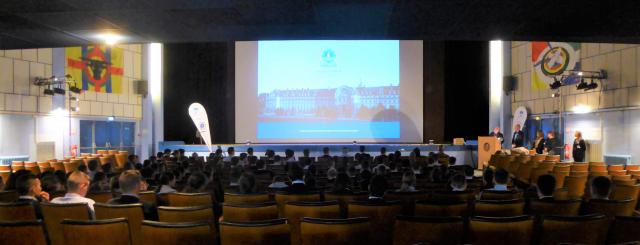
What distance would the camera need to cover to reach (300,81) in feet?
59.0

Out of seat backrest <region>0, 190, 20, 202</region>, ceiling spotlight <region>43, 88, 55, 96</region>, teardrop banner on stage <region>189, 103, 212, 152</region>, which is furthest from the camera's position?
teardrop banner on stage <region>189, 103, 212, 152</region>

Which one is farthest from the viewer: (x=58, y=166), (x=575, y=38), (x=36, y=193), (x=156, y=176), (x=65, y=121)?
(x=65, y=121)

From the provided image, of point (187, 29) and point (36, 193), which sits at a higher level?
point (187, 29)

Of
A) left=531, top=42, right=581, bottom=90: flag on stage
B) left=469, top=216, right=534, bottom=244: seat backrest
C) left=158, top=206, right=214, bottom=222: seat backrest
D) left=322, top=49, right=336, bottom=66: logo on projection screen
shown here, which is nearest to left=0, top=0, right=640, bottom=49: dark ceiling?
left=158, top=206, right=214, bottom=222: seat backrest

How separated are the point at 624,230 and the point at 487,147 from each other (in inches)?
447

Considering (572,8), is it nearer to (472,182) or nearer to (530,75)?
(472,182)

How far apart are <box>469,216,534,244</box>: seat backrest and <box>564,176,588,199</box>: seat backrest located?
175 inches

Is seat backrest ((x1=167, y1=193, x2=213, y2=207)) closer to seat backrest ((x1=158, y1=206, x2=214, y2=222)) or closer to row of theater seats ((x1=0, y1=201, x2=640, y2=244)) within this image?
seat backrest ((x1=158, y1=206, x2=214, y2=222))

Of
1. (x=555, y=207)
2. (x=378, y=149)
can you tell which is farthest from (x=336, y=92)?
(x=555, y=207)

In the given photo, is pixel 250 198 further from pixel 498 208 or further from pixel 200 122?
pixel 200 122

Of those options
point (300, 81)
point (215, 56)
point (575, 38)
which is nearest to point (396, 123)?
point (300, 81)

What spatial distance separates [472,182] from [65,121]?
13.8 metres

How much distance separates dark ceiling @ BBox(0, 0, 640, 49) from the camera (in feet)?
20.2

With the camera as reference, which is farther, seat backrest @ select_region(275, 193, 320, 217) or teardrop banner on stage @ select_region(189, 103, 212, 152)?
teardrop banner on stage @ select_region(189, 103, 212, 152)
